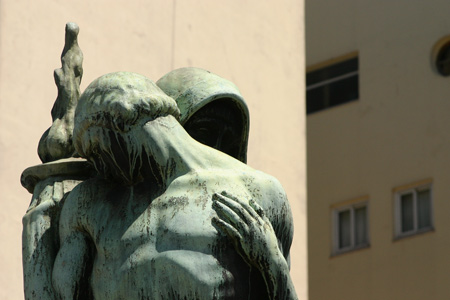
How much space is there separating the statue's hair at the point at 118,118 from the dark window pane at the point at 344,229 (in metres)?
17.4

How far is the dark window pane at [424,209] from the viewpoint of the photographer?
2189 centimetres

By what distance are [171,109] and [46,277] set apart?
81cm

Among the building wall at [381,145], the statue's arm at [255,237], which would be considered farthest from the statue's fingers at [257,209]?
the building wall at [381,145]

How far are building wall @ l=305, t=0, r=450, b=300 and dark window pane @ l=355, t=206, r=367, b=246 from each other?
0.21 m

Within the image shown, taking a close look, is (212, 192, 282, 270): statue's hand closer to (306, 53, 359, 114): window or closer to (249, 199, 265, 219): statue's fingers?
(249, 199, 265, 219): statue's fingers

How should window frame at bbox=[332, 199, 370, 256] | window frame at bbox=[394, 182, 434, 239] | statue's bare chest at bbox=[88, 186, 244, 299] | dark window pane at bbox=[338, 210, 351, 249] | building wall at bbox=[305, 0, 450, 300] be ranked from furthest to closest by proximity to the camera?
1. dark window pane at bbox=[338, 210, 351, 249]
2. window frame at bbox=[332, 199, 370, 256]
3. window frame at bbox=[394, 182, 434, 239]
4. building wall at bbox=[305, 0, 450, 300]
5. statue's bare chest at bbox=[88, 186, 244, 299]

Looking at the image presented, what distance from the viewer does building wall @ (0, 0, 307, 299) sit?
10.9 m

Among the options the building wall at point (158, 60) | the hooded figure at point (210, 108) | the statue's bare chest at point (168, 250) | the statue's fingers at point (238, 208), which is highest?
the building wall at point (158, 60)

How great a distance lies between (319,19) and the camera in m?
23.4

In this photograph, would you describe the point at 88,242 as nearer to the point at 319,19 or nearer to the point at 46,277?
the point at 46,277

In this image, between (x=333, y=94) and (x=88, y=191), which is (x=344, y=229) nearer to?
(x=333, y=94)

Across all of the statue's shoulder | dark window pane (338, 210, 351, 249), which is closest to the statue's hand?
the statue's shoulder

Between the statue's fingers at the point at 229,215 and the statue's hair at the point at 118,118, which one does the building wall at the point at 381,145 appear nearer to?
the statue's hair at the point at 118,118

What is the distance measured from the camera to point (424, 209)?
72.1 feet
